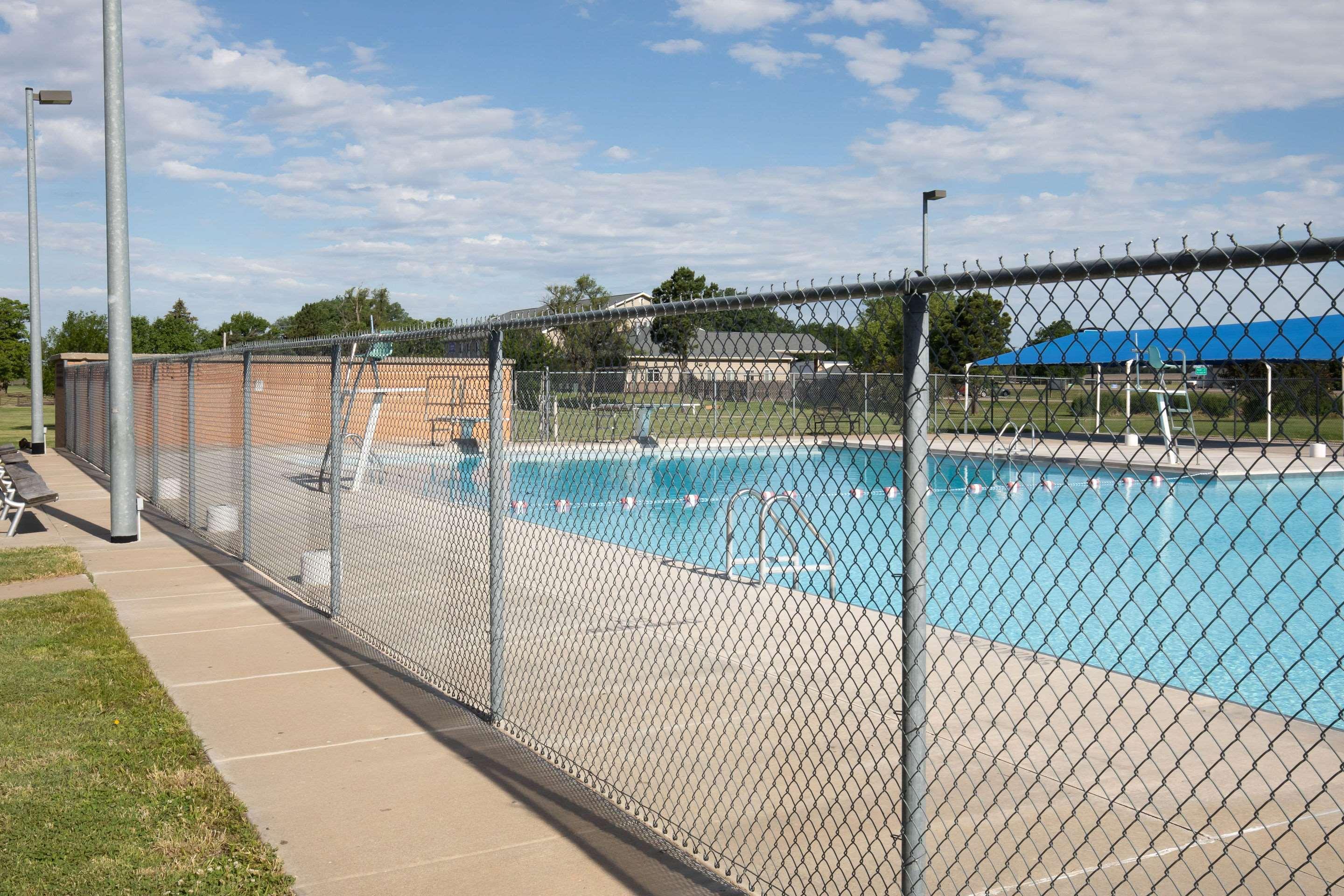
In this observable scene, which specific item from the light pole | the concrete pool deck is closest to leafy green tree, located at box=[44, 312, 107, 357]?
the light pole

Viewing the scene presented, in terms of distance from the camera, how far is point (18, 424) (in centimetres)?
4109

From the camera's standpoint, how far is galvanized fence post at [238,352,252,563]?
32.0 feet

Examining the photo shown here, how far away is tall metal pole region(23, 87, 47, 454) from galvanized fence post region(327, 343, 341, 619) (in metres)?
17.2

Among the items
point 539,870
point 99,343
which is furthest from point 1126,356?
point 99,343

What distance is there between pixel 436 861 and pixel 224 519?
8.92 m

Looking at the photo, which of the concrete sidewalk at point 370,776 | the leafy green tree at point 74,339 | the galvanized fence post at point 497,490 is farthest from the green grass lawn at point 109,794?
the leafy green tree at point 74,339

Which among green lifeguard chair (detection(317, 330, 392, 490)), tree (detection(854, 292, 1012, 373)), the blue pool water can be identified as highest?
tree (detection(854, 292, 1012, 373))

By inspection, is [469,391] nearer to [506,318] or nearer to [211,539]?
[506,318]

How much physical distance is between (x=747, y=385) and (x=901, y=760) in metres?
1.40

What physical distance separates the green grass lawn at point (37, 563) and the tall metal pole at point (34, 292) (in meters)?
12.8

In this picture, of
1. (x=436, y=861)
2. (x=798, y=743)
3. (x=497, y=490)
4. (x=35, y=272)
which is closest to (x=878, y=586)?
(x=798, y=743)

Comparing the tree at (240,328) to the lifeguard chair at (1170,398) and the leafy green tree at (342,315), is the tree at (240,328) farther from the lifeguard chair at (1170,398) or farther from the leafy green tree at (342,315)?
the lifeguard chair at (1170,398)

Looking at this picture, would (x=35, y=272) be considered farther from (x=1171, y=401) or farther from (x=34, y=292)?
(x=1171, y=401)

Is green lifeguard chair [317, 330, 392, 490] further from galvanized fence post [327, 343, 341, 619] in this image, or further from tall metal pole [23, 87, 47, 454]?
tall metal pole [23, 87, 47, 454]
